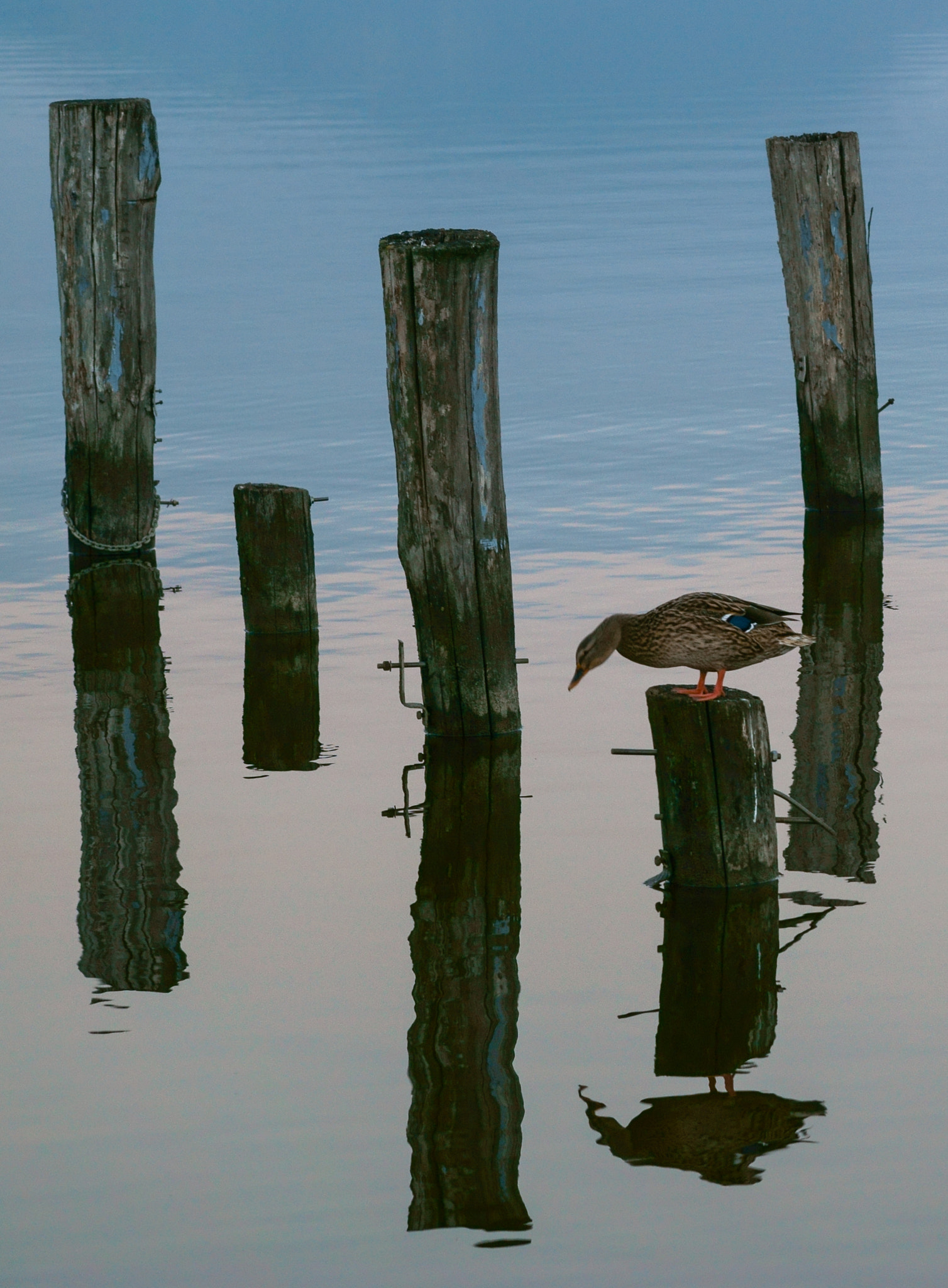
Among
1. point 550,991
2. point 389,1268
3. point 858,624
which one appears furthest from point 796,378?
point 389,1268

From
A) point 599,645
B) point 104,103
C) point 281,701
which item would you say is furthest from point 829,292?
point 599,645

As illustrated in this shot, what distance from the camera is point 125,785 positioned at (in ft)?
30.6

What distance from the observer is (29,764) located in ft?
31.5

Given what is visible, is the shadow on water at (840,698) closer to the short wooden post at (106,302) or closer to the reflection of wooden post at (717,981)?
the reflection of wooden post at (717,981)

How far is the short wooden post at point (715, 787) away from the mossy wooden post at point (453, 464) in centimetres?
185

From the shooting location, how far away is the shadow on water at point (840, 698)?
8367mm

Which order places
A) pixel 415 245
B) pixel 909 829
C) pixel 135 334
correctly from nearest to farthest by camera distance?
1. pixel 909 829
2. pixel 415 245
3. pixel 135 334

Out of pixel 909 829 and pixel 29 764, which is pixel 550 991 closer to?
pixel 909 829

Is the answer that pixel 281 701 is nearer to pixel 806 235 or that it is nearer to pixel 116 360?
pixel 116 360

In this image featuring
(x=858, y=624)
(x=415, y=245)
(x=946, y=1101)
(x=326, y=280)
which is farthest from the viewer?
(x=326, y=280)

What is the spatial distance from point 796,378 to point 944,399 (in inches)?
249

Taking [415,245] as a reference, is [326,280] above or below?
above

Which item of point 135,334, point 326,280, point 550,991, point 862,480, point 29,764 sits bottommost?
point 550,991

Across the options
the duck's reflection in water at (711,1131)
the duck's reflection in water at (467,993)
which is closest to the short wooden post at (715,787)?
the duck's reflection in water at (467,993)
